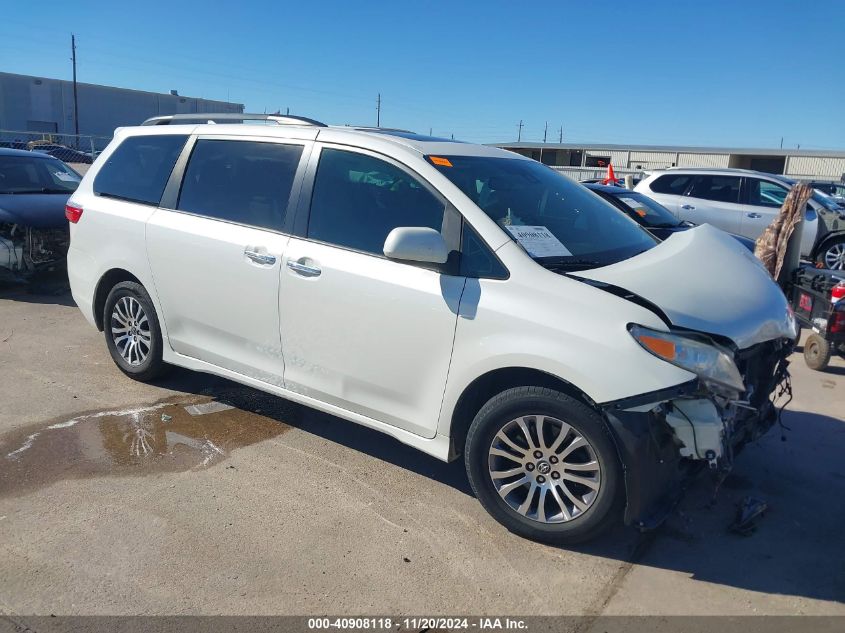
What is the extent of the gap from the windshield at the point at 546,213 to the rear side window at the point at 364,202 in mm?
216

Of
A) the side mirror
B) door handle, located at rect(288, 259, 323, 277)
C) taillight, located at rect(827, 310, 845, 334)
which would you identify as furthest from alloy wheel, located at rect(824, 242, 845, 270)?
door handle, located at rect(288, 259, 323, 277)

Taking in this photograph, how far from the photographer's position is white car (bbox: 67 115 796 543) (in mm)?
2994

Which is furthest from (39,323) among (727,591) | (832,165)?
(832,165)

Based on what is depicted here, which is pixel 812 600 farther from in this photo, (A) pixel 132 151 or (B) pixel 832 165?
(B) pixel 832 165

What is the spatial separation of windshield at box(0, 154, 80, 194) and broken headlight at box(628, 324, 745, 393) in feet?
27.5

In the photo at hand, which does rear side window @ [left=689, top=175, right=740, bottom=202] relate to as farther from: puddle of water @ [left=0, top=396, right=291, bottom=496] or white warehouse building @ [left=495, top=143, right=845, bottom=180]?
white warehouse building @ [left=495, top=143, right=845, bottom=180]

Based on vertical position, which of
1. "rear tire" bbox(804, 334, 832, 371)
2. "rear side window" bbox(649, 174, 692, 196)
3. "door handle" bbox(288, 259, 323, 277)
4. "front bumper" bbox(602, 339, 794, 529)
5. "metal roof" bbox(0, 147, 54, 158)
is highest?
"rear side window" bbox(649, 174, 692, 196)

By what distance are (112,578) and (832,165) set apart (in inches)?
1582

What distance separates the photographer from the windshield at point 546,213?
3.51 meters

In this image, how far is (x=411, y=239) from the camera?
3.30 metres

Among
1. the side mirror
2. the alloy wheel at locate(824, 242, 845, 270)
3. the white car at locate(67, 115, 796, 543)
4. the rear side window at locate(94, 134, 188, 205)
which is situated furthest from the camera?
the alloy wheel at locate(824, 242, 845, 270)

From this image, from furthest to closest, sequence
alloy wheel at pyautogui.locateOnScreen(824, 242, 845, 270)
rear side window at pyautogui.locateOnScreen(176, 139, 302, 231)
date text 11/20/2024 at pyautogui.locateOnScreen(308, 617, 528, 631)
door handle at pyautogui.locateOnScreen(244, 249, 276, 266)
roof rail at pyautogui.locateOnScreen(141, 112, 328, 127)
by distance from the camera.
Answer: alloy wheel at pyautogui.locateOnScreen(824, 242, 845, 270)
roof rail at pyautogui.locateOnScreen(141, 112, 328, 127)
rear side window at pyautogui.locateOnScreen(176, 139, 302, 231)
door handle at pyautogui.locateOnScreen(244, 249, 276, 266)
date text 11/20/2024 at pyautogui.locateOnScreen(308, 617, 528, 631)

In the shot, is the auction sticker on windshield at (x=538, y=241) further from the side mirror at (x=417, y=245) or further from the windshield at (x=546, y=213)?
the side mirror at (x=417, y=245)

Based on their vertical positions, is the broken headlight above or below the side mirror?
below
